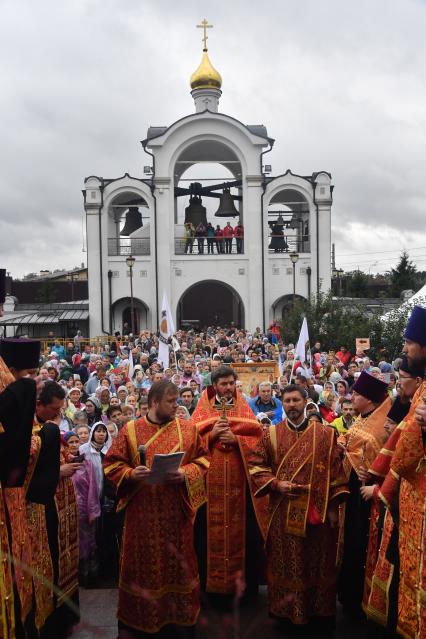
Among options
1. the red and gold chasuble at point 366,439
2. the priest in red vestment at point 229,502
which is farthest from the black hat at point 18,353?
the red and gold chasuble at point 366,439

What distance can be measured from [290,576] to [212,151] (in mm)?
30325

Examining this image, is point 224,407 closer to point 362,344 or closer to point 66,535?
point 66,535

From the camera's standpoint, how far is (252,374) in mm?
11984

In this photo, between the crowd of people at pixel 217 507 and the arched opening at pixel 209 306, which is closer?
the crowd of people at pixel 217 507

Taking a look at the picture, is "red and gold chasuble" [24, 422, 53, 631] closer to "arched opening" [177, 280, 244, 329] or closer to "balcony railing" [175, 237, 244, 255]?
"balcony railing" [175, 237, 244, 255]

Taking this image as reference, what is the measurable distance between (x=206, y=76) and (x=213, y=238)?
8920 mm

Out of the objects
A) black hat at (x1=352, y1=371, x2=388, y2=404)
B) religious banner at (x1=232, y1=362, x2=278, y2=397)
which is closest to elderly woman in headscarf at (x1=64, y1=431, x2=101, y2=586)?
black hat at (x1=352, y1=371, x2=388, y2=404)

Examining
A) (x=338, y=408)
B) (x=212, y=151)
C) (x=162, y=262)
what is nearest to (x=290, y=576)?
(x=338, y=408)

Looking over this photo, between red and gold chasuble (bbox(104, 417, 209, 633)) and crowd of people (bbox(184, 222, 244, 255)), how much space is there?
2748 centimetres

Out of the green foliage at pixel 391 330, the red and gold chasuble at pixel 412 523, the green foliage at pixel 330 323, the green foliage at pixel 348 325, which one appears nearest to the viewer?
the red and gold chasuble at pixel 412 523

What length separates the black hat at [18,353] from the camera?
154 inches

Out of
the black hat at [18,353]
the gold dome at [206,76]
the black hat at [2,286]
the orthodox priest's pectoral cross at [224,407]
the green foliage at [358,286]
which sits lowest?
the orthodox priest's pectoral cross at [224,407]

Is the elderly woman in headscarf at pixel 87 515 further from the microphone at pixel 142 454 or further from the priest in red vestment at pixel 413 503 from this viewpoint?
the priest in red vestment at pixel 413 503

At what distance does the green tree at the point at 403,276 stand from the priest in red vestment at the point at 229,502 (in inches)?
2057
